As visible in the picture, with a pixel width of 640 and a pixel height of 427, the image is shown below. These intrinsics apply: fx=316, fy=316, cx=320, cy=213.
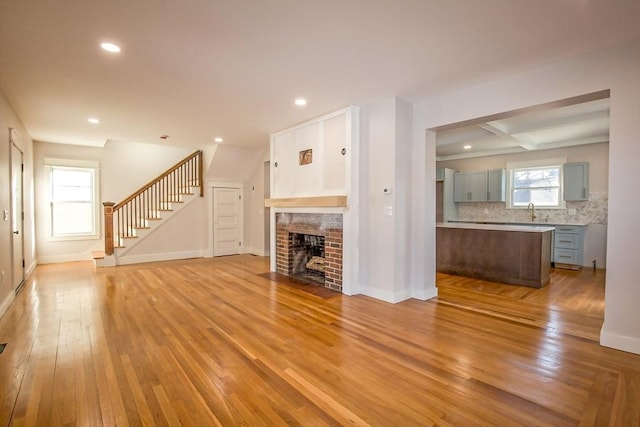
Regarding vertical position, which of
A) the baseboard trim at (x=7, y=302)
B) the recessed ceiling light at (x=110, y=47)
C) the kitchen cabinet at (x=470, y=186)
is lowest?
the baseboard trim at (x=7, y=302)

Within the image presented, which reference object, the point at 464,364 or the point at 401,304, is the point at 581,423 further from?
the point at 401,304

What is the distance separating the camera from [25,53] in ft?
9.12

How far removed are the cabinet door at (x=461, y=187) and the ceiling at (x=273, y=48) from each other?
4646 millimetres

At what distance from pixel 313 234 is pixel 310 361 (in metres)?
2.66

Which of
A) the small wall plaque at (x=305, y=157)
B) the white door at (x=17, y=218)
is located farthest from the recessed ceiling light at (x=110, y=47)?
the white door at (x=17, y=218)

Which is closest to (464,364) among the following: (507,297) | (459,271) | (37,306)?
(507,297)

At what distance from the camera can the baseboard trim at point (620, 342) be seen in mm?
2568

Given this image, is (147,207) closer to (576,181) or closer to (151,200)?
(151,200)

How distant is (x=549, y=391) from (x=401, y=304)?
1.89 metres

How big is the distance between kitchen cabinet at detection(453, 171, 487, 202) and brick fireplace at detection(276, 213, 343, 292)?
4.57 m

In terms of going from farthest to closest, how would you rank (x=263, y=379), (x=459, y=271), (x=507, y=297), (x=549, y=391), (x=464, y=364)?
(x=459, y=271) → (x=507, y=297) → (x=464, y=364) → (x=263, y=379) → (x=549, y=391)

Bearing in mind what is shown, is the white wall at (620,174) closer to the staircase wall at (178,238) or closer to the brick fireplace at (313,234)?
Answer: the brick fireplace at (313,234)

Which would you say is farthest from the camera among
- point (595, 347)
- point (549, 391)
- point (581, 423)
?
point (595, 347)

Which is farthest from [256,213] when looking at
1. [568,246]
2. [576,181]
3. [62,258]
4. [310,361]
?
[576,181]
